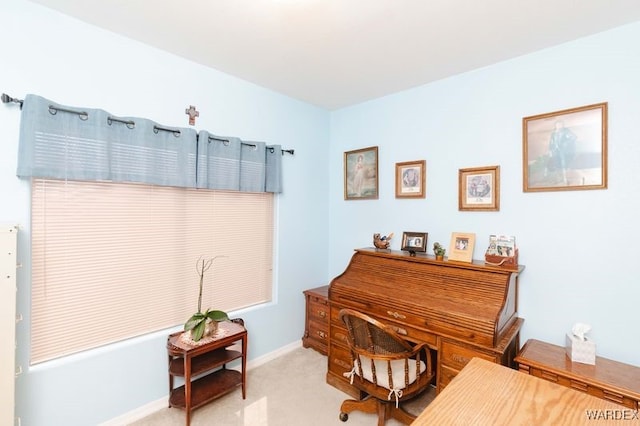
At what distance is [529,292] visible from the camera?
2.20 m

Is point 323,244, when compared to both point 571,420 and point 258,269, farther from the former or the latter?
point 571,420

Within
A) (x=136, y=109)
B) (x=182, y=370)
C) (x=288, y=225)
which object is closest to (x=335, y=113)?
(x=288, y=225)

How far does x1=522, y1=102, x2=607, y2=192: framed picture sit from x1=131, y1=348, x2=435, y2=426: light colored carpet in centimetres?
190

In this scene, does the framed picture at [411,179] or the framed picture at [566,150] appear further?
the framed picture at [411,179]

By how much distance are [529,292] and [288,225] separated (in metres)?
2.19

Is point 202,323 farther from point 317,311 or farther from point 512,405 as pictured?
point 512,405

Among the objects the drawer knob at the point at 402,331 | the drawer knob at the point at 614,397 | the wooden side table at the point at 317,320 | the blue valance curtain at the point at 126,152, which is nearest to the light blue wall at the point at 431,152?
the blue valance curtain at the point at 126,152

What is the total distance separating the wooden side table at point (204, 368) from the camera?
2031 mm

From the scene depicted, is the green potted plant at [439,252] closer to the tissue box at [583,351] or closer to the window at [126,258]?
the tissue box at [583,351]

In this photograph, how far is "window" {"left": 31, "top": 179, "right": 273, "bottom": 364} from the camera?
5.98 feet

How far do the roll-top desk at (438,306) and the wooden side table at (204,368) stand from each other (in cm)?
82

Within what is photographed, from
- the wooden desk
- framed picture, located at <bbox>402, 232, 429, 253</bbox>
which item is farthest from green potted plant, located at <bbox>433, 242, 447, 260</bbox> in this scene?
the wooden desk

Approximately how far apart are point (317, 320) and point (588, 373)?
2165 millimetres

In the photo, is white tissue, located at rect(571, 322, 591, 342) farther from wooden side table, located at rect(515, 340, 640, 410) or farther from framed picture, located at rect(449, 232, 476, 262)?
framed picture, located at rect(449, 232, 476, 262)
